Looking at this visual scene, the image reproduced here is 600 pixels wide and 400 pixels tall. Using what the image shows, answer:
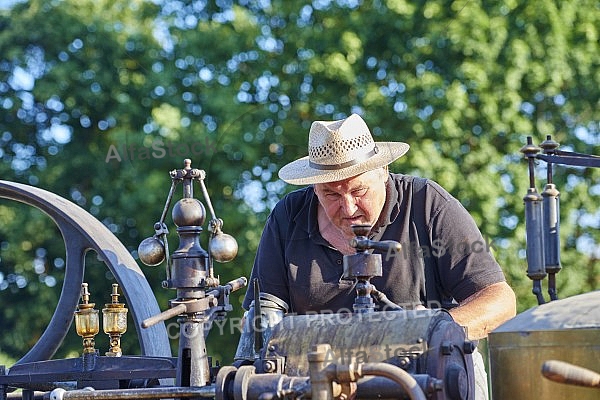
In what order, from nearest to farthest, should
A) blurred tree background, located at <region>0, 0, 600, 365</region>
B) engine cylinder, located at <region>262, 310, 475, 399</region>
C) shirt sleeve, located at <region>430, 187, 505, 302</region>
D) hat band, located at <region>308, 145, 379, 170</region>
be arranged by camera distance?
engine cylinder, located at <region>262, 310, 475, 399</region>, shirt sleeve, located at <region>430, 187, 505, 302</region>, hat band, located at <region>308, 145, 379, 170</region>, blurred tree background, located at <region>0, 0, 600, 365</region>

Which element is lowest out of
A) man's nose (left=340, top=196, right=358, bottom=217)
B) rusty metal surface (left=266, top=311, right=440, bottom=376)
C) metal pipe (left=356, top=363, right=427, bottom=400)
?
metal pipe (left=356, top=363, right=427, bottom=400)

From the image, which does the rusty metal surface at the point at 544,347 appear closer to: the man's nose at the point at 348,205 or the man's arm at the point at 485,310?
the man's arm at the point at 485,310

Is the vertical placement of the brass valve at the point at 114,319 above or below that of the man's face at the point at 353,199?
below

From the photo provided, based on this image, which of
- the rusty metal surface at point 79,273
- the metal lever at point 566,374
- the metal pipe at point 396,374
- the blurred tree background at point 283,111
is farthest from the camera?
the blurred tree background at point 283,111

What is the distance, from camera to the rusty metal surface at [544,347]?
290 centimetres

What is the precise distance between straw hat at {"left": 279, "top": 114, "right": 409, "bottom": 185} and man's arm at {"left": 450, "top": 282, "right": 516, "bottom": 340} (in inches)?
25.6

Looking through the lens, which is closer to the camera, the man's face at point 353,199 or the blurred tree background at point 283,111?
the man's face at point 353,199

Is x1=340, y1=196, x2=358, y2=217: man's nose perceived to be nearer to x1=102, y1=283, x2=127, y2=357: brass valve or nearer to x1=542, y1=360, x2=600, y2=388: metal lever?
x1=102, y1=283, x2=127, y2=357: brass valve

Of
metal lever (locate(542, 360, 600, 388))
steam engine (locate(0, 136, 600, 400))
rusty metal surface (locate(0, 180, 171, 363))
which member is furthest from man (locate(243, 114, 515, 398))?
metal lever (locate(542, 360, 600, 388))

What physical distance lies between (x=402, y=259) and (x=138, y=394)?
1435 millimetres

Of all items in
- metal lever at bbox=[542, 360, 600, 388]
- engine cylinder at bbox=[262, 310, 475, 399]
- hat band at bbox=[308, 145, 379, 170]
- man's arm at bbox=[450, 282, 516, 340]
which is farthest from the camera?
hat band at bbox=[308, 145, 379, 170]

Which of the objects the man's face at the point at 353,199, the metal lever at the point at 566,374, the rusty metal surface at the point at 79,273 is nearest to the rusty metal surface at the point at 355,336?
the metal lever at the point at 566,374

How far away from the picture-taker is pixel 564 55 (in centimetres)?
1429

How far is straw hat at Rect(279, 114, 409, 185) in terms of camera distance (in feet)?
14.2
